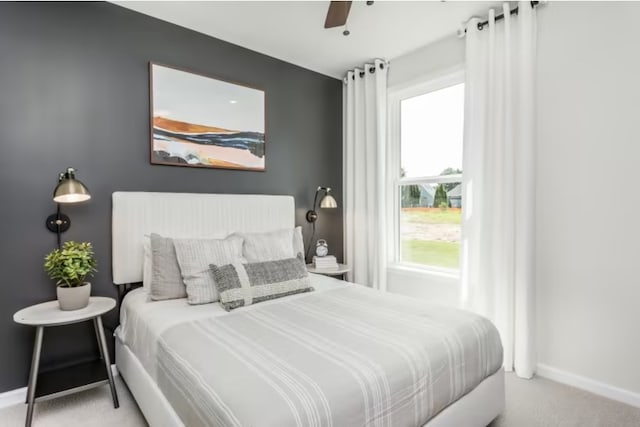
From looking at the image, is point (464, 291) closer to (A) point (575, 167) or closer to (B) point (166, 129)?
(A) point (575, 167)

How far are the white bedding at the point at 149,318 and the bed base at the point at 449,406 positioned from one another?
0.08 meters

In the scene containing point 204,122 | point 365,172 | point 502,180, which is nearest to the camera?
point 502,180

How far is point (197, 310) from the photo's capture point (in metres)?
1.97

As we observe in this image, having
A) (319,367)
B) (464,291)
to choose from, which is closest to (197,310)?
(319,367)

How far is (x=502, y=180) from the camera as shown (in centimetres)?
254

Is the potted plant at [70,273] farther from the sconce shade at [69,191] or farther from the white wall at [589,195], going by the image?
the white wall at [589,195]

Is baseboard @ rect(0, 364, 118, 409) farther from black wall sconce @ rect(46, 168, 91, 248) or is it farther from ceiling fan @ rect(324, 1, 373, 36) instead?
ceiling fan @ rect(324, 1, 373, 36)

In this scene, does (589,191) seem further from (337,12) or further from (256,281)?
(256,281)

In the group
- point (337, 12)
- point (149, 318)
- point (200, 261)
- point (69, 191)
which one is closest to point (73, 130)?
point (69, 191)

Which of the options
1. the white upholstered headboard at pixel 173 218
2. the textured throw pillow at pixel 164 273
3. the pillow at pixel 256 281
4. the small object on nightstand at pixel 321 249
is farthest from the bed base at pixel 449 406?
the small object on nightstand at pixel 321 249

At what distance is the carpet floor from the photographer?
1.87 m

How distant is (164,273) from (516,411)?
7.61 feet

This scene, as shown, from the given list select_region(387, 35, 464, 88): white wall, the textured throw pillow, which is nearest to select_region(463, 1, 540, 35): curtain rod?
select_region(387, 35, 464, 88): white wall

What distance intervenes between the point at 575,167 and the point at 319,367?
219cm
